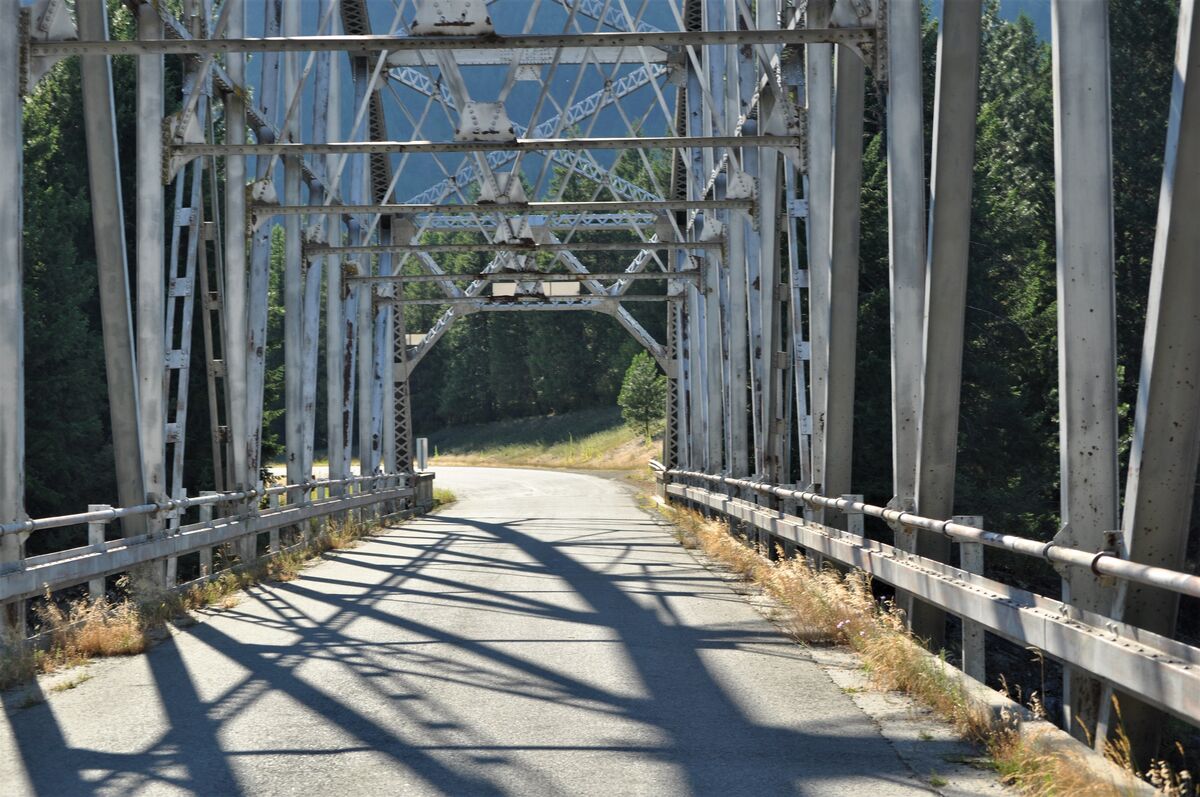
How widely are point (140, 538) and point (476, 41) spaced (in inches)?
210

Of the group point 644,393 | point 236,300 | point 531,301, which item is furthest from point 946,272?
point 644,393

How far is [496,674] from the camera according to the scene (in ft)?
32.1

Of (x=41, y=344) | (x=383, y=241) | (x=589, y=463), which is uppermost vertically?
(x=383, y=241)

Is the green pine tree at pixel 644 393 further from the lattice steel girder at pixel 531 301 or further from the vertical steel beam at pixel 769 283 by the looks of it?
the vertical steel beam at pixel 769 283

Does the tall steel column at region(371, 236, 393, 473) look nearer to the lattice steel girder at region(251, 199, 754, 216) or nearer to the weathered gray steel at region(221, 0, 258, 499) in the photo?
the lattice steel girder at region(251, 199, 754, 216)

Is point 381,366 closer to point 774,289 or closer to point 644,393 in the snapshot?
point 774,289

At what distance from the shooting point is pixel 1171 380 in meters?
6.45

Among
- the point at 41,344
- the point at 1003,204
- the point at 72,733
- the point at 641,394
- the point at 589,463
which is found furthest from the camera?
the point at 589,463

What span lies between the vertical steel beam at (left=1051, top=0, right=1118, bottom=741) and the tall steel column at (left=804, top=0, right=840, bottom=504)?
7.95 metres

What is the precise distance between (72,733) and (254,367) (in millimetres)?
11799

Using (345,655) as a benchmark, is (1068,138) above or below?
Answer: above

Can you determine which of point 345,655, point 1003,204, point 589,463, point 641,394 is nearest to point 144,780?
point 345,655

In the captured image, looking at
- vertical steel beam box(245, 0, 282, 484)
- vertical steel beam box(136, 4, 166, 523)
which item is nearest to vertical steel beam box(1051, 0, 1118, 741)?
vertical steel beam box(136, 4, 166, 523)

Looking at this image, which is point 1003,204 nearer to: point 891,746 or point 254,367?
point 254,367
